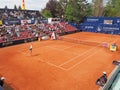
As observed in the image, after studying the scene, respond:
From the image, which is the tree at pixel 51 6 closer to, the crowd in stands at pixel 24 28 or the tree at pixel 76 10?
the tree at pixel 76 10

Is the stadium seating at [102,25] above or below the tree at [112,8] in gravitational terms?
below

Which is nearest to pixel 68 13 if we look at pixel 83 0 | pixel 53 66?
pixel 83 0

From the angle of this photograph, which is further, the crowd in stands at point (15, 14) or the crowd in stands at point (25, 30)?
the crowd in stands at point (15, 14)

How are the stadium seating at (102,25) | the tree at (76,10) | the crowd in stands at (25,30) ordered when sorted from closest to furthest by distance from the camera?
the crowd in stands at (25,30), the stadium seating at (102,25), the tree at (76,10)

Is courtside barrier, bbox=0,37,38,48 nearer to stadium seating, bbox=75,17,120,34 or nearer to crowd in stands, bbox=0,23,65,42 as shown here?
crowd in stands, bbox=0,23,65,42

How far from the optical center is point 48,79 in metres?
12.4

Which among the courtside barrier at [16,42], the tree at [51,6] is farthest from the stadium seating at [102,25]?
the courtside barrier at [16,42]

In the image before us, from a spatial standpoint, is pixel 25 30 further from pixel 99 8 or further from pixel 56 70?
pixel 99 8

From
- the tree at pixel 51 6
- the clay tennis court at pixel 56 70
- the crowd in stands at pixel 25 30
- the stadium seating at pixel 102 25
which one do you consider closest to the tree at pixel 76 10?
the stadium seating at pixel 102 25

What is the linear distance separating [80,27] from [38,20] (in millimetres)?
13510

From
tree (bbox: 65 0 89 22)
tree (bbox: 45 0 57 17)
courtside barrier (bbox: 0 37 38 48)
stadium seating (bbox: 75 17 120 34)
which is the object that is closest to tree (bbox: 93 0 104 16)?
tree (bbox: 65 0 89 22)

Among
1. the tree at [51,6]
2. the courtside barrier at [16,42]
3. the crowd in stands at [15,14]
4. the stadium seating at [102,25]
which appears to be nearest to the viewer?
the courtside barrier at [16,42]

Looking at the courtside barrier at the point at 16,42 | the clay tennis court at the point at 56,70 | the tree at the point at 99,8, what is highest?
the tree at the point at 99,8

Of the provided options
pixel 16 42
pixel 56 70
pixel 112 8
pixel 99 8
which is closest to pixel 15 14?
pixel 16 42
